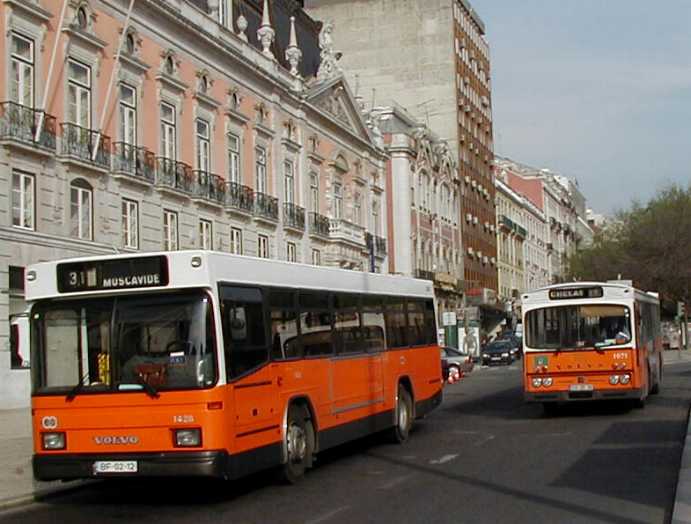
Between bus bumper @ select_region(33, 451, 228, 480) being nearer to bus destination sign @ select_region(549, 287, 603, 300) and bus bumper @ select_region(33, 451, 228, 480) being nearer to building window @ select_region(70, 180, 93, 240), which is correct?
bus destination sign @ select_region(549, 287, 603, 300)

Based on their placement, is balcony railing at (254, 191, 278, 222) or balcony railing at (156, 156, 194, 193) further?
balcony railing at (254, 191, 278, 222)

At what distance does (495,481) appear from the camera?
13039 millimetres

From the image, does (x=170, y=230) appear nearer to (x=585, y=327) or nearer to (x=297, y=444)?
(x=585, y=327)

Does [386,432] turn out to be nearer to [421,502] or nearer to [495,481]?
[495,481]

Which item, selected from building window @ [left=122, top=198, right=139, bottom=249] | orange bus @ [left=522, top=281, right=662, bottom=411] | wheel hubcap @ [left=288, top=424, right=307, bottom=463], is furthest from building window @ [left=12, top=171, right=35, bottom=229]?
wheel hubcap @ [left=288, top=424, right=307, bottom=463]

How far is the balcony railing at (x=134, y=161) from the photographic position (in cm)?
3322

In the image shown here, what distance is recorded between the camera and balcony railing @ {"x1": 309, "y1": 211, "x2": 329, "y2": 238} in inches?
1964

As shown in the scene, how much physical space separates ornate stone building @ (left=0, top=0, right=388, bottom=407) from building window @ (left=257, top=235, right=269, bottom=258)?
0.13m

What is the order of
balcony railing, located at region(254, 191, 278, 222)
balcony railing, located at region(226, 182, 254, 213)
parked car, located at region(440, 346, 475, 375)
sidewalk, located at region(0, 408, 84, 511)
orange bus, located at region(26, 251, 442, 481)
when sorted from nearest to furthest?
orange bus, located at region(26, 251, 442, 481)
sidewalk, located at region(0, 408, 84, 511)
balcony railing, located at region(226, 182, 254, 213)
parked car, located at region(440, 346, 475, 375)
balcony railing, located at region(254, 191, 278, 222)

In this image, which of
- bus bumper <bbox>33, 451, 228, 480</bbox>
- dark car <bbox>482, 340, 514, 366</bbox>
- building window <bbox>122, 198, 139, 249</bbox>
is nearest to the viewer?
bus bumper <bbox>33, 451, 228, 480</bbox>

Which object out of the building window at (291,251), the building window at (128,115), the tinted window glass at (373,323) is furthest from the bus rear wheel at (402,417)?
the building window at (291,251)

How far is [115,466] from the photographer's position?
11516 millimetres

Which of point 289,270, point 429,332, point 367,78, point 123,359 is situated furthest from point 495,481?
point 367,78

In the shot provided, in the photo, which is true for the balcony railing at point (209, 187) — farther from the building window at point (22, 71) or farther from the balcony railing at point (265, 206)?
the building window at point (22, 71)
